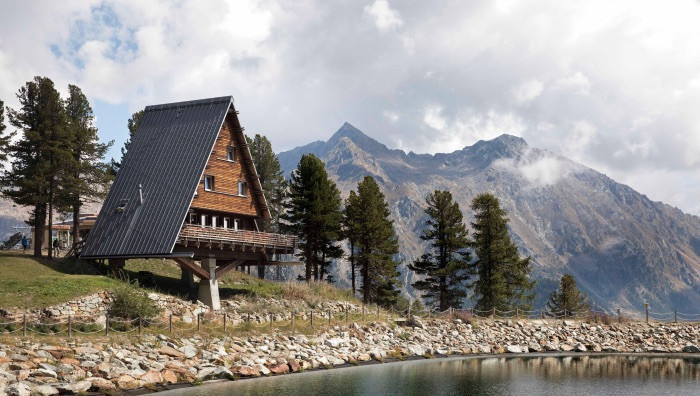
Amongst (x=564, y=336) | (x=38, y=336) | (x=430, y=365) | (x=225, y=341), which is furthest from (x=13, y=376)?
(x=564, y=336)

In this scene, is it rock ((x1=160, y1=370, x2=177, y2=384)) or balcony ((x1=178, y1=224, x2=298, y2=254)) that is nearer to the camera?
rock ((x1=160, y1=370, x2=177, y2=384))

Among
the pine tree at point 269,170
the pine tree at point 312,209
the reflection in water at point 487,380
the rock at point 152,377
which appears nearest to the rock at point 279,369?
the reflection in water at point 487,380

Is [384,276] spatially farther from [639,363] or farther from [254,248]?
[639,363]

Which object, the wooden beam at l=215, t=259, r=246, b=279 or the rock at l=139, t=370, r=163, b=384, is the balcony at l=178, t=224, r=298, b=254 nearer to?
the wooden beam at l=215, t=259, r=246, b=279

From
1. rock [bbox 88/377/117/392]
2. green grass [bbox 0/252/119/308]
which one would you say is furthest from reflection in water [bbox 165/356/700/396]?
green grass [bbox 0/252/119/308]

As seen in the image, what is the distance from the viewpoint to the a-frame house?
53125mm

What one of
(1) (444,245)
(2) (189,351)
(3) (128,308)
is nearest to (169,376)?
(2) (189,351)

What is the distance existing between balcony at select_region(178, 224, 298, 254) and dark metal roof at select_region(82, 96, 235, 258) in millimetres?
1565

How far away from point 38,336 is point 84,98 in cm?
3765

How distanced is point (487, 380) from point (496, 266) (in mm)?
31406

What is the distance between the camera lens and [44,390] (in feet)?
103

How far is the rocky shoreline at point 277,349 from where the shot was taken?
34219 millimetres

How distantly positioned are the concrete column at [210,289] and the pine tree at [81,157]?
540 inches

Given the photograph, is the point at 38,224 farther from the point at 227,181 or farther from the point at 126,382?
the point at 126,382
